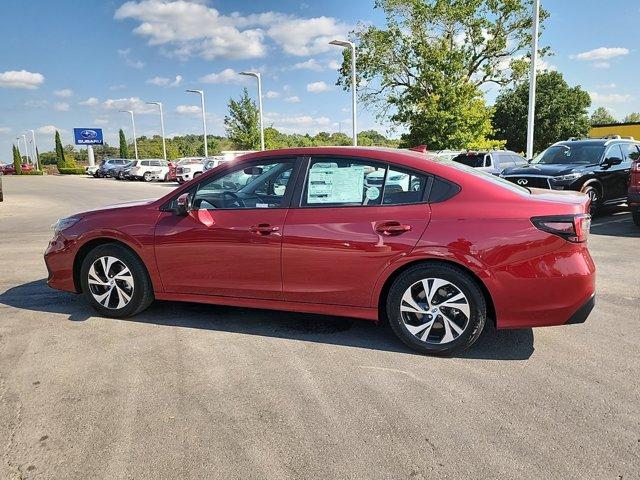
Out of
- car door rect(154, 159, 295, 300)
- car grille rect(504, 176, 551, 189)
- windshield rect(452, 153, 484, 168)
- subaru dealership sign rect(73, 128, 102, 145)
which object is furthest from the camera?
subaru dealership sign rect(73, 128, 102, 145)

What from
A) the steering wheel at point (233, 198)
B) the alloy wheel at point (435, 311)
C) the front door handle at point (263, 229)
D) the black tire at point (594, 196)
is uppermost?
the steering wheel at point (233, 198)

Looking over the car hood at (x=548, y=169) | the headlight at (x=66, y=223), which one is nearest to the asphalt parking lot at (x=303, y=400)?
the headlight at (x=66, y=223)

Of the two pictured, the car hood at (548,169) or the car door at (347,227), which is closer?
the car door at (347,227)

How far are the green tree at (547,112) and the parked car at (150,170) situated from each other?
28.6m

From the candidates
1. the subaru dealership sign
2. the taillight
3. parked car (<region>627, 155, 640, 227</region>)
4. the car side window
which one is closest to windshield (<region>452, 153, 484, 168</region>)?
parked car (<region>627, 155, 640, 227</region>)

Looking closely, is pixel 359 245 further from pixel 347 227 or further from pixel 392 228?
pixel 392 228

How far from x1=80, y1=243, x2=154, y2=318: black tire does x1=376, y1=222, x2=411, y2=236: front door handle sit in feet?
7.33

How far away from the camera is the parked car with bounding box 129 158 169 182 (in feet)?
117

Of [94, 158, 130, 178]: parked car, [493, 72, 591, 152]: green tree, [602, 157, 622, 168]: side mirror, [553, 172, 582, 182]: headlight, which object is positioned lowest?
[553, 172, 582, 182]: headlight

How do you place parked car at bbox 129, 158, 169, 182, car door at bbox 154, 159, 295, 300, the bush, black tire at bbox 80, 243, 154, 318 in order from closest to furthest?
car door at bbox 154, 159, 295, 300 → black tire at bbox 80, 243, 154, 318 → parked car at bbox 129, 158, 169, 182 → the bush

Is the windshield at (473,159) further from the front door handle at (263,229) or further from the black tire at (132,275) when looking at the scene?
the black tire at (132,275)

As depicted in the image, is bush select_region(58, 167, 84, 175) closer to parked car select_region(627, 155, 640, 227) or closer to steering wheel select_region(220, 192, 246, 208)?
parked car select_region(627, 155, 640, 227)

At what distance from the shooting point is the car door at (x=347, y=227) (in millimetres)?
3609

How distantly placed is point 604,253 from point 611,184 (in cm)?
401
